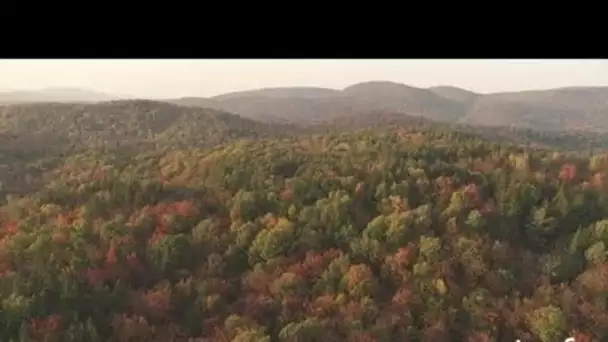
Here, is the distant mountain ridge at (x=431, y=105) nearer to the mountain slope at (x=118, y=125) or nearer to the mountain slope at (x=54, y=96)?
the mountain slope at (x=118, y=125)

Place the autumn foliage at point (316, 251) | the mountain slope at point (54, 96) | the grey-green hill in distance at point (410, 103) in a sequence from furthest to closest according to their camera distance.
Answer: the grey-green hill in distance at point (410, 103), the mountain slope at point (54, 96), the autumn foliage at point (316, 251)

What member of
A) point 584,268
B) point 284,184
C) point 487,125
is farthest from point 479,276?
point 487,125

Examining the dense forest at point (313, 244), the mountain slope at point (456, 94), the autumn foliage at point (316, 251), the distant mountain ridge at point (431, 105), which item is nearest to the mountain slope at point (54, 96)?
the distant mountain ridge at point (431, 105)

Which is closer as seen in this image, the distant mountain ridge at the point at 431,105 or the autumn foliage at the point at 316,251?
the autumn foliage at the point at 316,251

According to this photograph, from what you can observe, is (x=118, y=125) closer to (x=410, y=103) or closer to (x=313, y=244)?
(x=410, y=103)

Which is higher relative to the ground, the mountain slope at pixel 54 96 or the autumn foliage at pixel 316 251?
the mountain slope at pixel 54 96

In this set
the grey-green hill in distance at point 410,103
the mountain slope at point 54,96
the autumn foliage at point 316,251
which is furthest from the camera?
the grey-green hill in distance at point 410,103

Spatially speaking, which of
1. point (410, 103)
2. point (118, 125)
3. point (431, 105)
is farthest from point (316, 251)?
point (118, 125)
